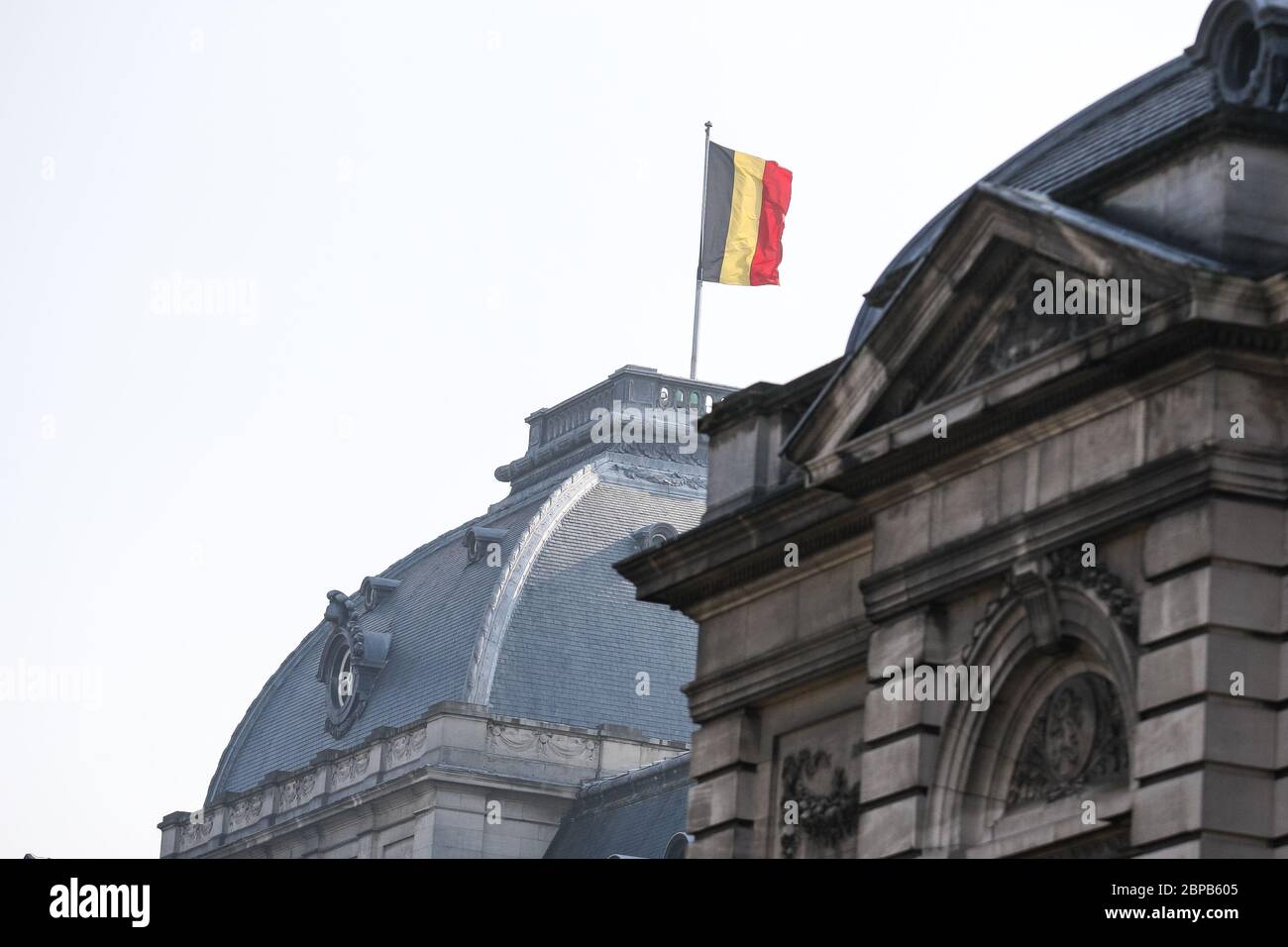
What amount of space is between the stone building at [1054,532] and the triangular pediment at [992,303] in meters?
0.03

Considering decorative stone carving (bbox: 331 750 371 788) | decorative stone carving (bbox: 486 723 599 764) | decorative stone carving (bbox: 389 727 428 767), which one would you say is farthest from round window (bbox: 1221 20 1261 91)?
decorative stone carving (bbox: 331 750 371 788)

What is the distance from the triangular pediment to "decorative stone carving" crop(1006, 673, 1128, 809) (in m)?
2.51

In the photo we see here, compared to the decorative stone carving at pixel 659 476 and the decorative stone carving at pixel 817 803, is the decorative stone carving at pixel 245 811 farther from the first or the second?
the decorative stone carving at pixel 817 803

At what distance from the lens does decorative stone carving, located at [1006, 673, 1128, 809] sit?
26.4 meters

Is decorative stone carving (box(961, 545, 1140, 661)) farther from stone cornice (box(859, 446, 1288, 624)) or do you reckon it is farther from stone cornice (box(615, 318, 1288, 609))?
stone cornice (box(615, 318, 1288, 609))

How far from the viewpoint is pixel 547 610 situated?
289 feet

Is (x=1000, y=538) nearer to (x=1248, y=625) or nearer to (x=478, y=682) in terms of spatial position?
(x=1248, y=625)

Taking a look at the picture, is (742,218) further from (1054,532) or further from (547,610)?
(1054,532)

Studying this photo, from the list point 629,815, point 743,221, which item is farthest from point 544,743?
point 743,221

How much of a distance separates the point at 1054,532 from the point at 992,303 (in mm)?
2132
